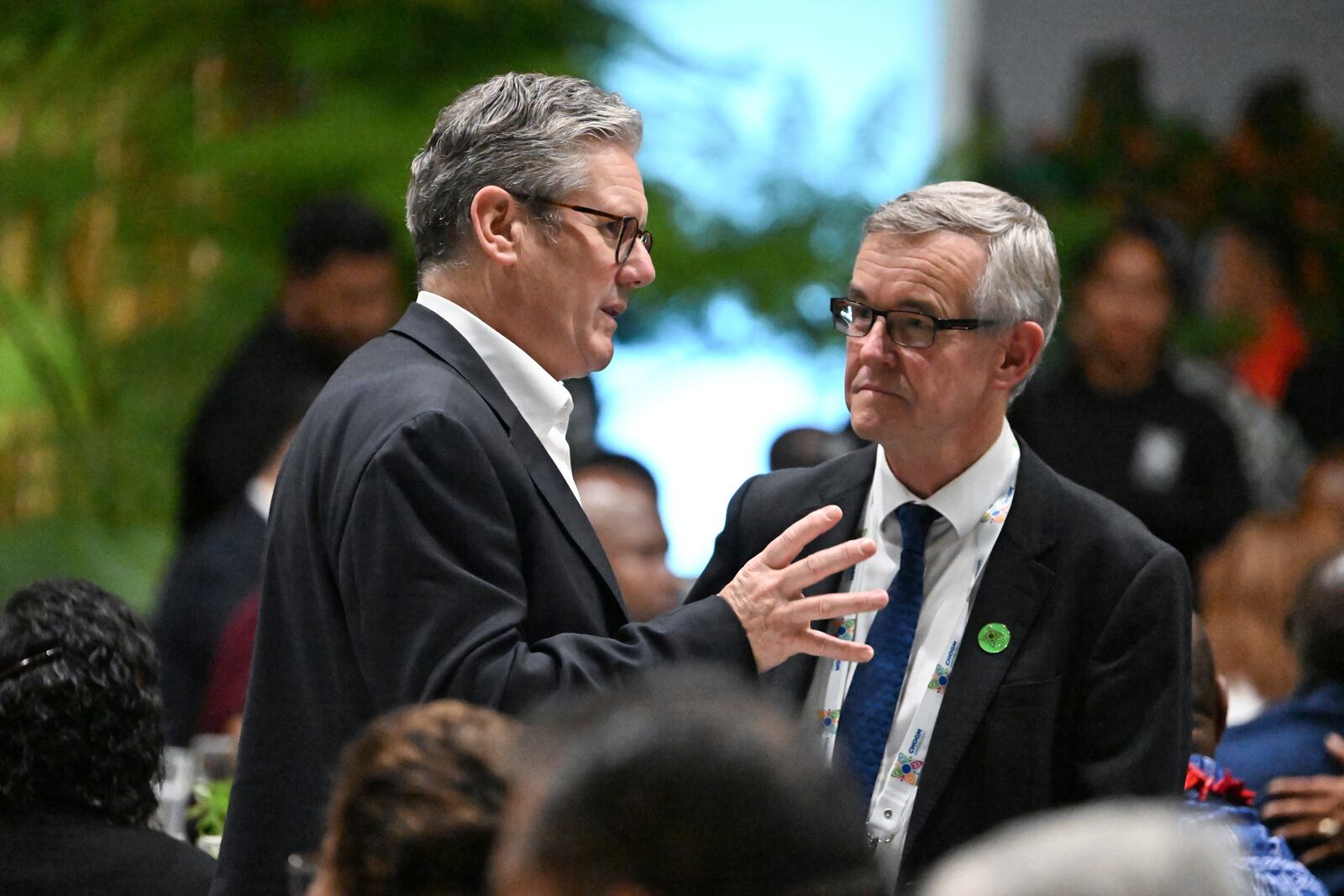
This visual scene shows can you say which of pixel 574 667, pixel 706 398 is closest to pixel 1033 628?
pixel 574 667

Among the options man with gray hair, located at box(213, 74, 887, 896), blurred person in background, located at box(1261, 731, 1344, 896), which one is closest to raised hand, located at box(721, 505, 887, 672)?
man with gray hair, located at box(213, 74, 887, 896)

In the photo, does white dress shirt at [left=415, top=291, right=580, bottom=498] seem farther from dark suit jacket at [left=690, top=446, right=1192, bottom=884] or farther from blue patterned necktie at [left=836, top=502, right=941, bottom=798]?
dark suit jacket at [left=690, top=446, right=1192, bottom=884]

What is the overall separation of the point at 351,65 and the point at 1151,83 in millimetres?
3676

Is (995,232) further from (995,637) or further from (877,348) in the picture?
(995,637)

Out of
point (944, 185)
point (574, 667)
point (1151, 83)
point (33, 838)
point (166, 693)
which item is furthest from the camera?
point (1151, 83)

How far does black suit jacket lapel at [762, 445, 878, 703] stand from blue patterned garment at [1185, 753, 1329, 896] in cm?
57

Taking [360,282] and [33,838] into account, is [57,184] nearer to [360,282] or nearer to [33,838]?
[360,282]

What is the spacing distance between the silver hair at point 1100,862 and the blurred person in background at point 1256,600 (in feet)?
9.93

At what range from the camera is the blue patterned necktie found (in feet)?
8.46

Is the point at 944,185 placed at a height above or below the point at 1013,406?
above

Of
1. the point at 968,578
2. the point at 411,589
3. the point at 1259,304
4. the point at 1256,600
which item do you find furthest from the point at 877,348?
the point at 1259,304

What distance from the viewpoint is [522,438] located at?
2.37 meters

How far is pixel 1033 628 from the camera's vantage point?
8.39 feet

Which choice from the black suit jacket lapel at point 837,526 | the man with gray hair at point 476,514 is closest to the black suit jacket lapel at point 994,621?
the black suit jacket lapel at point 837,526
